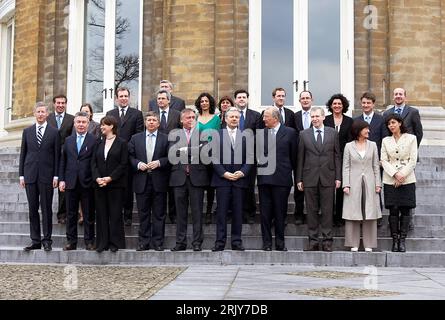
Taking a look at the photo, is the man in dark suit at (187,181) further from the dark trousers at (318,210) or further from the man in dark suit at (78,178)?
the dark trousers at (318,210)

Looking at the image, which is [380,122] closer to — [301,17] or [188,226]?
[188,226]

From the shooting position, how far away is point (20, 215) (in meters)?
12.3

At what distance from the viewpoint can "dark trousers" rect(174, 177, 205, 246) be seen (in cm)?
1025

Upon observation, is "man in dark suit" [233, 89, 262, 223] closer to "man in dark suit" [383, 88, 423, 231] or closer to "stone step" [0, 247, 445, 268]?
"stone step" [0, 247, 445, 268]

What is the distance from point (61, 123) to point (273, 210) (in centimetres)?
381

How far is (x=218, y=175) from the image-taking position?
33.9ft

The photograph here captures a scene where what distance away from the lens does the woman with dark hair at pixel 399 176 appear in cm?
1009

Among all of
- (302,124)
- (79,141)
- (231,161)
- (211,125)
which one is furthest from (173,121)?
(302,124)

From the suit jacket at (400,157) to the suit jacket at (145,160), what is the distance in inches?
123

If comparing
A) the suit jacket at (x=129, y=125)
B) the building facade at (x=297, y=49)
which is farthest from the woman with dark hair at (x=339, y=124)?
the building facade at (x=297, y=49)

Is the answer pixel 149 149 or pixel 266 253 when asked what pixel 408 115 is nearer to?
pixel 266 253

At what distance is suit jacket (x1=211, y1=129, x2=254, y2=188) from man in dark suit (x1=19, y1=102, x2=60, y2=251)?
7.81ft

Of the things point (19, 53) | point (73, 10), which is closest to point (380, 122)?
point (73, 10)

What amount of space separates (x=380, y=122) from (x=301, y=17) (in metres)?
5.30
